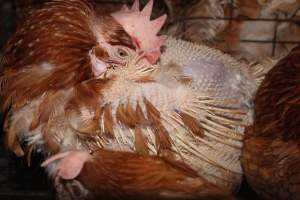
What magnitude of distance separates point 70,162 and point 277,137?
22.6 inches

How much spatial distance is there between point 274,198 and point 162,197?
1.13ft

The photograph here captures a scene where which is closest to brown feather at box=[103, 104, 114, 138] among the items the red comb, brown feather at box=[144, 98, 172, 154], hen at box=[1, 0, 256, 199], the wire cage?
hen at box=[1, 0, 256, 199]

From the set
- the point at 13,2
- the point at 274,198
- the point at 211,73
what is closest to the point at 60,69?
the point at 211,73

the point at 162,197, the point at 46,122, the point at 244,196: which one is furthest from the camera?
the point at 244,196

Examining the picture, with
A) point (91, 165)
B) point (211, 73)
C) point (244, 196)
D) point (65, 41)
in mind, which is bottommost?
point (244, 196)

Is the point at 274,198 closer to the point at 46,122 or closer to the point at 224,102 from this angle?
the point at 224,102

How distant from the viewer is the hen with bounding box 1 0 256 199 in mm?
1231

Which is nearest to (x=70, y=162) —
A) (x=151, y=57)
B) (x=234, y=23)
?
(x=151, y=57)

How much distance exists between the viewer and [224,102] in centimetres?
136

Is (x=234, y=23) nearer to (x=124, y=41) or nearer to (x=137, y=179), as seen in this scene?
(x=124, y=41)

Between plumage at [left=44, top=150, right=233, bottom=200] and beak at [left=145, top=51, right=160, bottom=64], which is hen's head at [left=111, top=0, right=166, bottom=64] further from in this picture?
plumage at [left=44, top=150, right=233, bottom=200]

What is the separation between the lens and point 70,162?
4.07 feet

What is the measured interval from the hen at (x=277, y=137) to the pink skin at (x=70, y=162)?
18.5 inches

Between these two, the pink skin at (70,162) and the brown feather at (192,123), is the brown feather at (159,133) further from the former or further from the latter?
the pink skin at (70,162)
